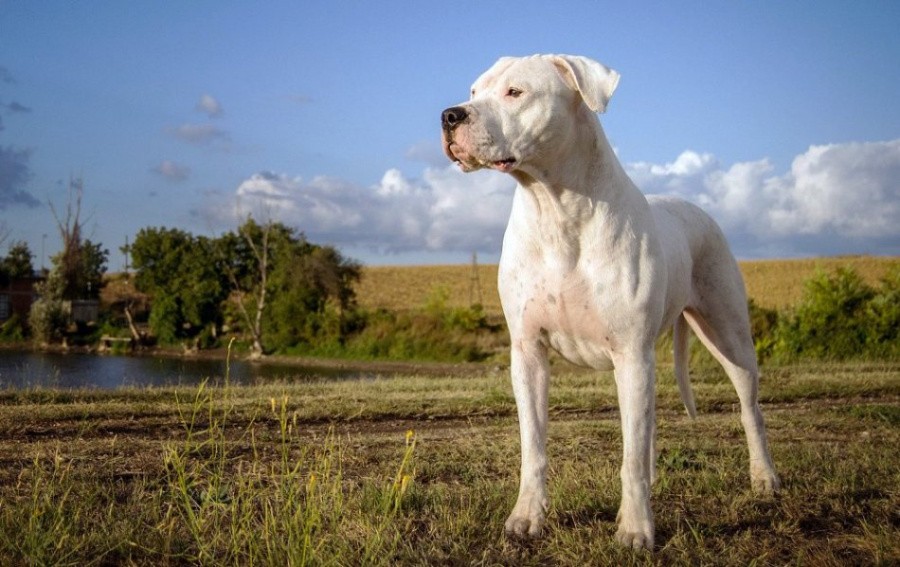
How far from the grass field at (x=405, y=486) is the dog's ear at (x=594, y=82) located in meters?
1.85

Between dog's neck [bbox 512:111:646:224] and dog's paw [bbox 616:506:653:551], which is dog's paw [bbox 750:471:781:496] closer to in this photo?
dog's paw [bbox 616:506:653:551]

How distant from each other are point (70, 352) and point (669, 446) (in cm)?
3716

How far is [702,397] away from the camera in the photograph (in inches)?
428

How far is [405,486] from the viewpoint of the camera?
3.86 m

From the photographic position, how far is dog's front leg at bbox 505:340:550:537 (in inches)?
169

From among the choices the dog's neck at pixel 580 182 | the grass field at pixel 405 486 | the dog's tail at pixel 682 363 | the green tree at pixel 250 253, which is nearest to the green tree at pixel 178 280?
the green tree at pixel 250 253

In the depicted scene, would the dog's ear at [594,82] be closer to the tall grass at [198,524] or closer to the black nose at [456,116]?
the black nose at [456,116]

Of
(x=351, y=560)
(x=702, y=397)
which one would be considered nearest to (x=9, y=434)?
(x=351, y=560)

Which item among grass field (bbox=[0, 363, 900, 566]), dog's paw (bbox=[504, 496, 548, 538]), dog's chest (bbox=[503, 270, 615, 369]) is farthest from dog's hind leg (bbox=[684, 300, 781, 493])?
dog's paw (bbox=[504, 496, 548, 538])

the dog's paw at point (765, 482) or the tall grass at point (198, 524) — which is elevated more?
the tall grass at point (198, 524)

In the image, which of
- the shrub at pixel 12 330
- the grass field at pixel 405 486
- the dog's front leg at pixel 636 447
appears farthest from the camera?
the shrub at pixel 12 330

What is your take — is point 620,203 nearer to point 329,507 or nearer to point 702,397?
point 329,507

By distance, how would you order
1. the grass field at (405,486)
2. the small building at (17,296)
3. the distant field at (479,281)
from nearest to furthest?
the grass field at (405,486), the small building at (17,296), the distant field at (479,281)

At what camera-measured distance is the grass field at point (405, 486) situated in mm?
3838
